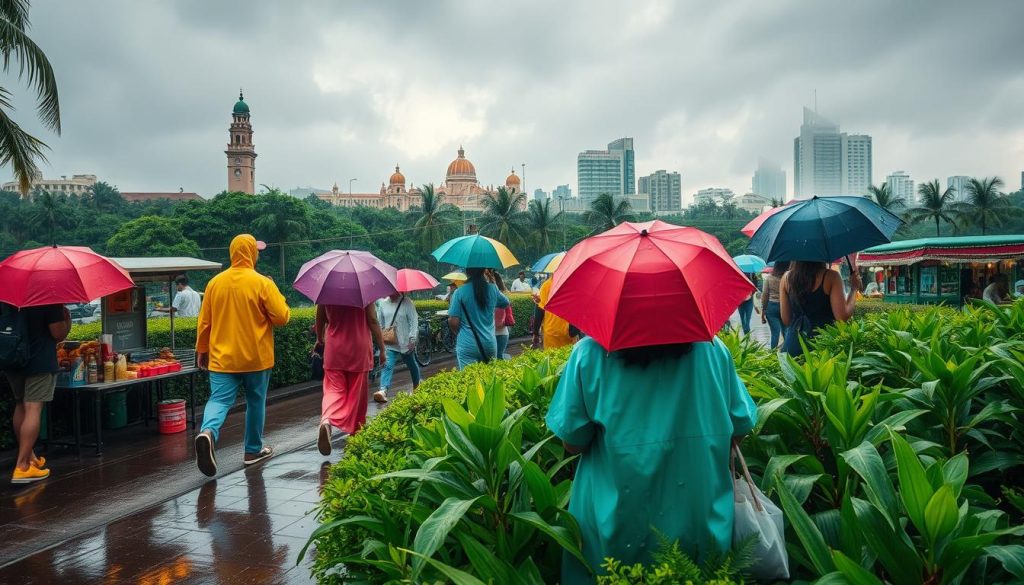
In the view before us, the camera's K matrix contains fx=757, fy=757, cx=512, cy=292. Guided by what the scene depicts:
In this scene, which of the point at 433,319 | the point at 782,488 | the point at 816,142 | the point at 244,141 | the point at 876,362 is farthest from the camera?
the point at 816,142

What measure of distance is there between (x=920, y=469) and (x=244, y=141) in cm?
10645

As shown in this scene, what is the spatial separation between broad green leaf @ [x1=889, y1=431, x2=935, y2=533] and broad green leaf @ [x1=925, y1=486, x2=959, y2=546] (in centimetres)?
3

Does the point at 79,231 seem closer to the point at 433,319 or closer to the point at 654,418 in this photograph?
the point at 433,319

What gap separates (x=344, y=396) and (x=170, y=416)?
2.55 meters

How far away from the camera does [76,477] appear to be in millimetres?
6230

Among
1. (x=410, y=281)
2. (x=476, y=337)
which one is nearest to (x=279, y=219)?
(x=410, y=281)

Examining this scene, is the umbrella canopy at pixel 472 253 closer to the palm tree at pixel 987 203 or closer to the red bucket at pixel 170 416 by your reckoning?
the red bucket at pixel 170 416

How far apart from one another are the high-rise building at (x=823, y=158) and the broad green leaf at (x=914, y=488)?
178 m

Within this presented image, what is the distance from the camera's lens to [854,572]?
5.93 feet

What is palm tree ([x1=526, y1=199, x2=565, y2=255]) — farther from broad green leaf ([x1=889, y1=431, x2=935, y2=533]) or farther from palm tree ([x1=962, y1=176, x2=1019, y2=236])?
broad green leaf ([x1=889, y1=431, x2=935, y2=533])

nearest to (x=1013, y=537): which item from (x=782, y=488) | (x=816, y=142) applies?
(x=782, y=488)

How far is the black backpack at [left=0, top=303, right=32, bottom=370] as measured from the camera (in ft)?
19.0

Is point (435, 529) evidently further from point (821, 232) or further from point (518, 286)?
point (518, 286)

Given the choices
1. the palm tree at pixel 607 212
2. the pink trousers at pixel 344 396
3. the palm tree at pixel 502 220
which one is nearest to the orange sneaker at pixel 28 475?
the pink trousers at pixel 344 396
